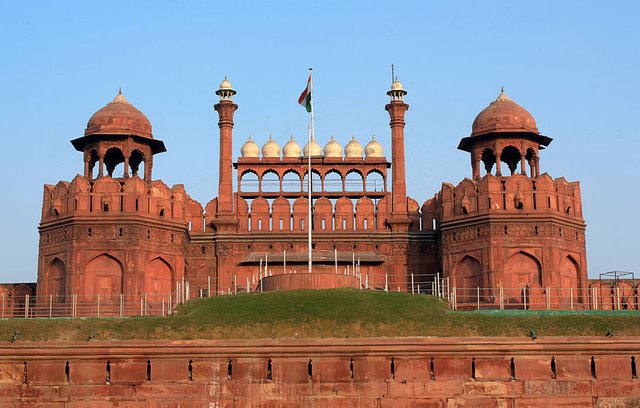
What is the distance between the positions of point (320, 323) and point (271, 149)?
17550 millimetres

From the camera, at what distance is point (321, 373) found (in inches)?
1502

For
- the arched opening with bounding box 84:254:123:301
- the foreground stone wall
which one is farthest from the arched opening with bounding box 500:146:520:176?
the arched opening with bounding box 84:254:123:301

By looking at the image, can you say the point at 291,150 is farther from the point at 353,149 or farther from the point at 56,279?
the point at 56,279

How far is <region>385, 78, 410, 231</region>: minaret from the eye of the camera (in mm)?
53812

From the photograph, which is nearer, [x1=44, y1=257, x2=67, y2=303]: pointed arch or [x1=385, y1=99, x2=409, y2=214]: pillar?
[x1=44, y1=257, x2=67, y2=303]: pointed arch

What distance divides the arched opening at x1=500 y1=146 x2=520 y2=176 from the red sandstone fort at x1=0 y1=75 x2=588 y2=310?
0.11 m

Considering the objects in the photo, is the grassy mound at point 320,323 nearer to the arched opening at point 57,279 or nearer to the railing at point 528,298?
the railing at point 528,298

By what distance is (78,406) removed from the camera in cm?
3794

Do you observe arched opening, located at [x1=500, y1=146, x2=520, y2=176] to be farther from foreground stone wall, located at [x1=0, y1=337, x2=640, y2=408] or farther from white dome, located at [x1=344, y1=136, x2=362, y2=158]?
foreground stone wall, located at [x1=0, y1=337, x2=640, y2=408]

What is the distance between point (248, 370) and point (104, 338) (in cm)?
516

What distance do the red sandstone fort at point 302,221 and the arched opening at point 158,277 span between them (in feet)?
0.17

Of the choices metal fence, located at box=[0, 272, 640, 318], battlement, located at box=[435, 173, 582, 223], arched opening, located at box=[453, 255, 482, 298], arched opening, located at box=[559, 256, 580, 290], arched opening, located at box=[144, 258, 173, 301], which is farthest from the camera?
battlement, located at box=[435, 173, 582, 223]

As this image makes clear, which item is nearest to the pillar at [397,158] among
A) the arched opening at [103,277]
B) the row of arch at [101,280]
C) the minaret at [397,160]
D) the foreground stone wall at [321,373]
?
the minaret at [397,160]

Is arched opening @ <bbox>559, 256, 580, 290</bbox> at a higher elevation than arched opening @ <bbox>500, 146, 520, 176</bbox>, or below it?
below
